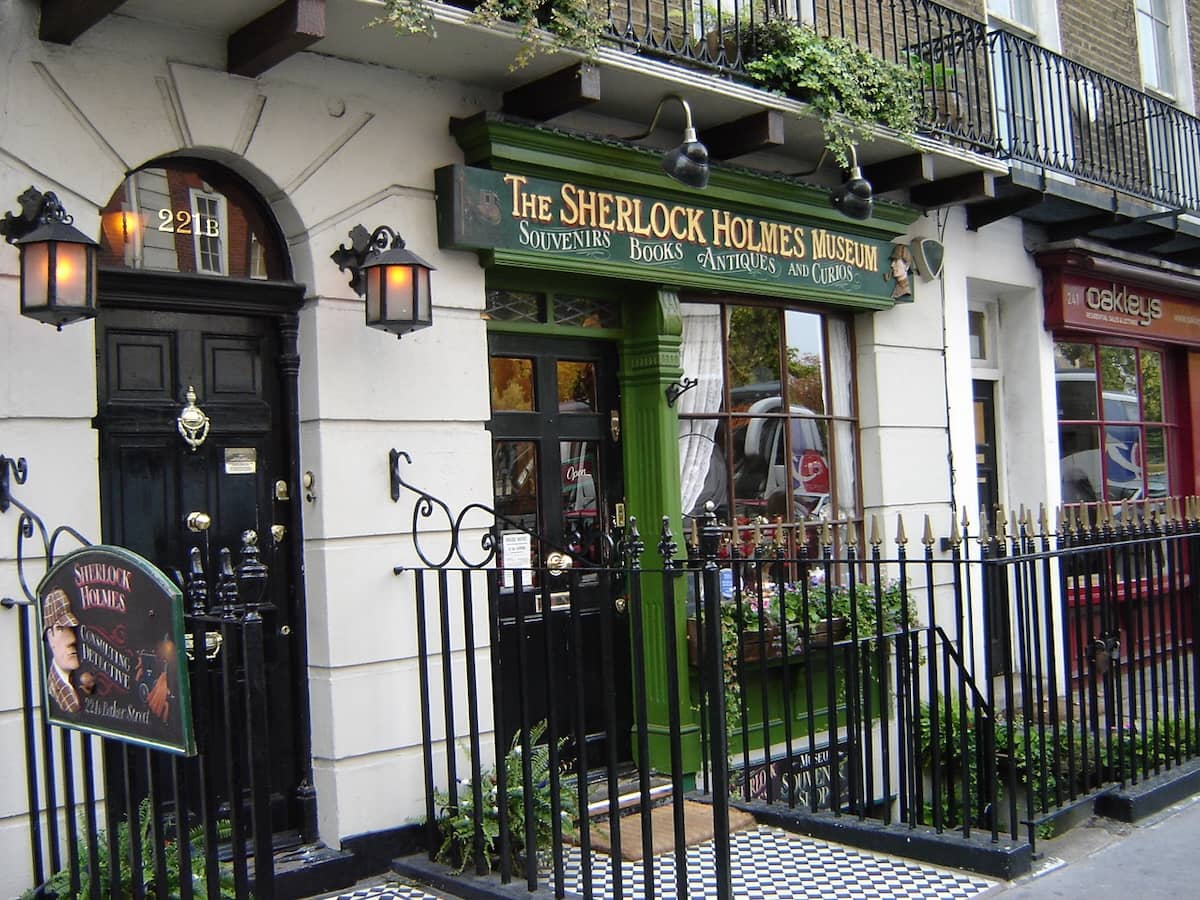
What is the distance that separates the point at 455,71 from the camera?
5848 millimetres

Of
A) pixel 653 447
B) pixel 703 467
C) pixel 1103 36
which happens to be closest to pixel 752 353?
pixel 703 467

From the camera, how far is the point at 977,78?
8359 mm

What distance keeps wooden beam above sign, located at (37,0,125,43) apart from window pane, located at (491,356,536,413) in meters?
2.52

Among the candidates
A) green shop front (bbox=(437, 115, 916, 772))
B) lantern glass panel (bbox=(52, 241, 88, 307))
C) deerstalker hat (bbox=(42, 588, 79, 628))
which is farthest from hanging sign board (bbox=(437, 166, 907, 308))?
deerstalker hat (bbox=(42, 588, 79, 628))

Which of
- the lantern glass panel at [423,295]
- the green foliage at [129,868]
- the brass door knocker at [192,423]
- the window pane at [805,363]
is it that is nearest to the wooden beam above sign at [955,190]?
the window pane at [805,363]

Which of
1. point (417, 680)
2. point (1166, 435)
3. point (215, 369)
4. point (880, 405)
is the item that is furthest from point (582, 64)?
point (1166, 435)

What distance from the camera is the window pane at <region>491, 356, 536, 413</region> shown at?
6.37 metres

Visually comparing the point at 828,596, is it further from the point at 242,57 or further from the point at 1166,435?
the point at 1166,435

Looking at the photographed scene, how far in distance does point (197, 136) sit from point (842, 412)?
4.78 m

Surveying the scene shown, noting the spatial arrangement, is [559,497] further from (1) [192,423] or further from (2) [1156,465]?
(2) [1156,465]

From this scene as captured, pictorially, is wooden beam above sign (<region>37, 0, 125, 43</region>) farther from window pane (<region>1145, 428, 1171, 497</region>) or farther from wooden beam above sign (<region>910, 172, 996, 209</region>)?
window pane (<region>1145, 428, 1171, 497</region>)

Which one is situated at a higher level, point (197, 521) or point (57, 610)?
point (197, 521)

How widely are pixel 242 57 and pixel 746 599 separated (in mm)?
3985

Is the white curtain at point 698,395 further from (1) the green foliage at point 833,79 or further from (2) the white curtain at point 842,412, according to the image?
(1) the green foliage at point 833,79
